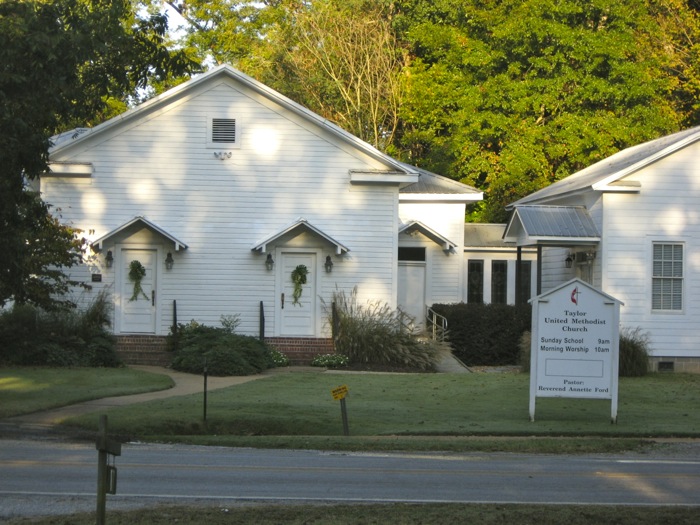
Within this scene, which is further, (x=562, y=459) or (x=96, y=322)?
(x=96, y=322)

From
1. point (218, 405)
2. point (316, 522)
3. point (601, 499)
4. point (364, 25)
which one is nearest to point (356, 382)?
point (218, 405)

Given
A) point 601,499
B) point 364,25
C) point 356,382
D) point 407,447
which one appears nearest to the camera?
point 601,499

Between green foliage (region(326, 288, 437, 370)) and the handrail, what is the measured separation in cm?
198

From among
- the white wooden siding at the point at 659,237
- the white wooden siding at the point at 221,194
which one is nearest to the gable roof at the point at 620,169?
the white wooden siding at the point at 659,237

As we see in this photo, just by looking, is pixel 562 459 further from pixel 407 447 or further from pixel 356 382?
pixel 356 382

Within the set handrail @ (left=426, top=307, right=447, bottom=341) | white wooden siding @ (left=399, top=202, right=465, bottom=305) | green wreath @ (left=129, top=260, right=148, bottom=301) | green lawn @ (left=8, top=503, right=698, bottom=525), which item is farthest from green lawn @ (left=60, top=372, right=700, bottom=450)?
white wooden siding @ (left=399, top=202, right=465, bottom=305)

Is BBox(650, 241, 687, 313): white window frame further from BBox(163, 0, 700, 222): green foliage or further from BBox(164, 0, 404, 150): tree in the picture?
BBox(164, 0, 404, 150): tree

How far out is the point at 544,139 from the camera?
131 feet

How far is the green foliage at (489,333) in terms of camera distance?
28.7m

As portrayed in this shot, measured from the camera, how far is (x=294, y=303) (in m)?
26.8

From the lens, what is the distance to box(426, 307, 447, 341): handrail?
92.7 feet

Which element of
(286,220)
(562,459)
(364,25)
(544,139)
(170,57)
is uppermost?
(364,25)

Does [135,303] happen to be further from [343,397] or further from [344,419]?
[343,397]

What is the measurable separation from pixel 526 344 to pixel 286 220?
23.0 ft
